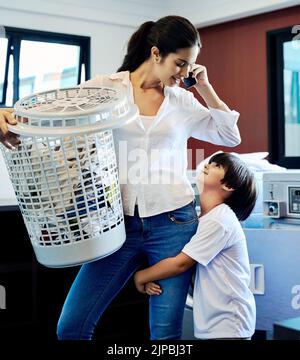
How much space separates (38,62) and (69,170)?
2.15 metres

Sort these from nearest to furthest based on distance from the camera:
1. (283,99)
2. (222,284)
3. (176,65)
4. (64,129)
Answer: (64,129) → (176,65) → (222,284) → (283,99)

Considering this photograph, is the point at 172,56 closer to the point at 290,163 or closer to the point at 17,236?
the point at 17,236

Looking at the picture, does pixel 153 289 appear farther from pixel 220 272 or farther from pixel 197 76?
pixel 197 76

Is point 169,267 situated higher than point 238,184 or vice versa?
point 238,184

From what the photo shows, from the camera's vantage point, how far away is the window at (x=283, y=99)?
9.53 feet

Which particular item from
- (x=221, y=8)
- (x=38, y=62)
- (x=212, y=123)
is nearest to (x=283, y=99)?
(x=221, y=8)

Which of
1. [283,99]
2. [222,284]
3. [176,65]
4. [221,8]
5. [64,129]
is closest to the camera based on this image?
[64,129]

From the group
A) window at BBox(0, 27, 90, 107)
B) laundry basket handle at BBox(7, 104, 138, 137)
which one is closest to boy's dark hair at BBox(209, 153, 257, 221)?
laundry basket handle at BBox(7, 104, 138, 137)

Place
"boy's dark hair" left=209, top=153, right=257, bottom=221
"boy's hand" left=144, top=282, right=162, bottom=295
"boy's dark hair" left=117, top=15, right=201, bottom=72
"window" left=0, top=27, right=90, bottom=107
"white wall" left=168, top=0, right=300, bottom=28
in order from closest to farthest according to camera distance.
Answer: "boy's dark hair" left=117, top=15, right=201, bottom=72
"boy's hand" left=144, top=282, right=162, bottom=295
"boy's dark hair" left=209, top=153, right=257, bottom=221
"white wall" left=168, top=0, right=300, bottom=28
"window" left=0, top=27, right=90, bottom=107

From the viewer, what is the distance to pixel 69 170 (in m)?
1.07

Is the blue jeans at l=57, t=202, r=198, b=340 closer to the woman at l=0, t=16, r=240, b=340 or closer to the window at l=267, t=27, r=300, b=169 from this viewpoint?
the woman at l=0, t=16, r=240, b=340

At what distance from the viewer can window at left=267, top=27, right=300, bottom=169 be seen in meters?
2.90

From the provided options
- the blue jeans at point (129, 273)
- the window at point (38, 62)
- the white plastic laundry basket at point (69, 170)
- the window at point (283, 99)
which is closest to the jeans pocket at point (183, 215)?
the blue jeans at point (129, 273)

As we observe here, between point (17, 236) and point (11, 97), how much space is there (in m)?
0.82
